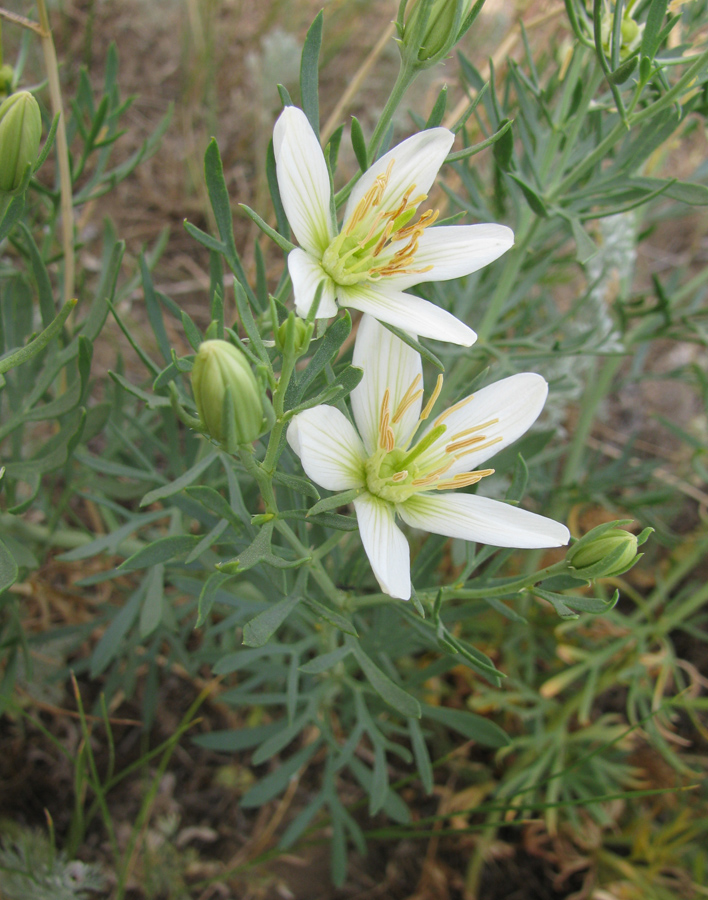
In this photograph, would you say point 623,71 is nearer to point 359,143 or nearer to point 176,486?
point 359,143

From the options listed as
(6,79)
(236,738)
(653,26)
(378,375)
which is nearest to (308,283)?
(378,375)

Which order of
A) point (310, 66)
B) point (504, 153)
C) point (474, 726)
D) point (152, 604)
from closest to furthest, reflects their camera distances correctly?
point (310, 66) → point (504, 153) → point (152, 604) → point (474, 726)

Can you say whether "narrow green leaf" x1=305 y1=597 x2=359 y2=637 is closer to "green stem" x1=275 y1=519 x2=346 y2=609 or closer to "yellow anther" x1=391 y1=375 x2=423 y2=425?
"green stem" x1=275 y1=519 x2=346 y2=609

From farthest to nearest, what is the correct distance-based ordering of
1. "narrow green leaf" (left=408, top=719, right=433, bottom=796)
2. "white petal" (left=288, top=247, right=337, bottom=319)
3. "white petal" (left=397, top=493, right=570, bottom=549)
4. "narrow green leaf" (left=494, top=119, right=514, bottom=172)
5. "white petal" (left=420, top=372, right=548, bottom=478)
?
1. "narrow green leaf" (left=408, top=719, right=433, bottom=796)
2. "narrow green leaf" (left=494, top=119, right=514, bottom=172)
3. "white petal" (left=420, top=372, right=548, bottom=478)
4. "white petal" (left=397, top=493, right=570, bottom=549)
5. "white petal" (left=288, top=247, right=337, bottom=319)

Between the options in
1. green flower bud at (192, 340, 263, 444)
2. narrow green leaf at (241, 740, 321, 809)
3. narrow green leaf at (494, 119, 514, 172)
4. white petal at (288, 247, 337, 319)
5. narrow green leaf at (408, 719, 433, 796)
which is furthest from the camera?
narrow green leaf at (241, 740, 321, 809)

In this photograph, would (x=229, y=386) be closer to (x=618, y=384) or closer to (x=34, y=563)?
(x=34, y=563)

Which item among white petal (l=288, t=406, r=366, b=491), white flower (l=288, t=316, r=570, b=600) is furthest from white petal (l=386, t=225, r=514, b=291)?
white petal (l=288, t=406, r=366, b=491)

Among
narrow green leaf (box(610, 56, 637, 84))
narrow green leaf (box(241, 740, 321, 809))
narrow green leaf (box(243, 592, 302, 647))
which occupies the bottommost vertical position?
narrow green leaf (box(241, 740, 321, 809))
